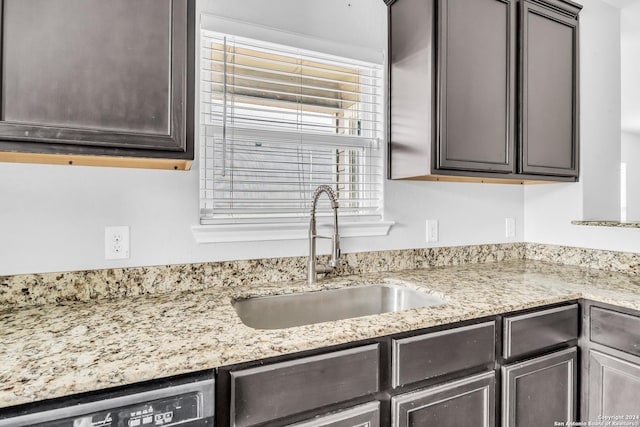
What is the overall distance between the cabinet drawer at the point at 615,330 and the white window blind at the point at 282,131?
3.38 feet

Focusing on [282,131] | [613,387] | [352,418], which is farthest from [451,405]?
[282,131]

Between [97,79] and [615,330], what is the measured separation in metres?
1.98

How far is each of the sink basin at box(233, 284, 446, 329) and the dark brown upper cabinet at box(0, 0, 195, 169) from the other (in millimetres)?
674

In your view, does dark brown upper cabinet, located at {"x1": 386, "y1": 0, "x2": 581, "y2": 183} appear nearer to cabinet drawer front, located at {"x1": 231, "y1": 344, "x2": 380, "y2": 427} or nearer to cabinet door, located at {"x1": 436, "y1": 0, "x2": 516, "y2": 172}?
cabinet door, located at {"x1": 436, "y1": 0, "x2": 516, "y2": 172}

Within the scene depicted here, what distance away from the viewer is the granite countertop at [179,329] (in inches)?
30.8

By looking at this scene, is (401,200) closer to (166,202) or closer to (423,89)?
(423,89)

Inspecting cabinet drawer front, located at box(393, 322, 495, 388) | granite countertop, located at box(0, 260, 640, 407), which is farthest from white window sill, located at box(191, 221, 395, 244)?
cabinet drawer front, located at box(393, 322, 495, 388)

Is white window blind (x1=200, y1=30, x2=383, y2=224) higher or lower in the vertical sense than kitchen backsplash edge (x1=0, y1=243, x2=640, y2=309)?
higher

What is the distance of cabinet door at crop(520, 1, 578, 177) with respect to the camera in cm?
184

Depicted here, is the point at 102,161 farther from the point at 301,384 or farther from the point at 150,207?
the point at 301,384

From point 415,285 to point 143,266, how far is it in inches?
44.3

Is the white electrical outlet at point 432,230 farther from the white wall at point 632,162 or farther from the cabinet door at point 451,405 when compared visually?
the white wall at point 632,162

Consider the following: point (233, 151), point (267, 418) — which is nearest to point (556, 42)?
point (233, 151)

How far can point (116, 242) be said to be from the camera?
137 cm
